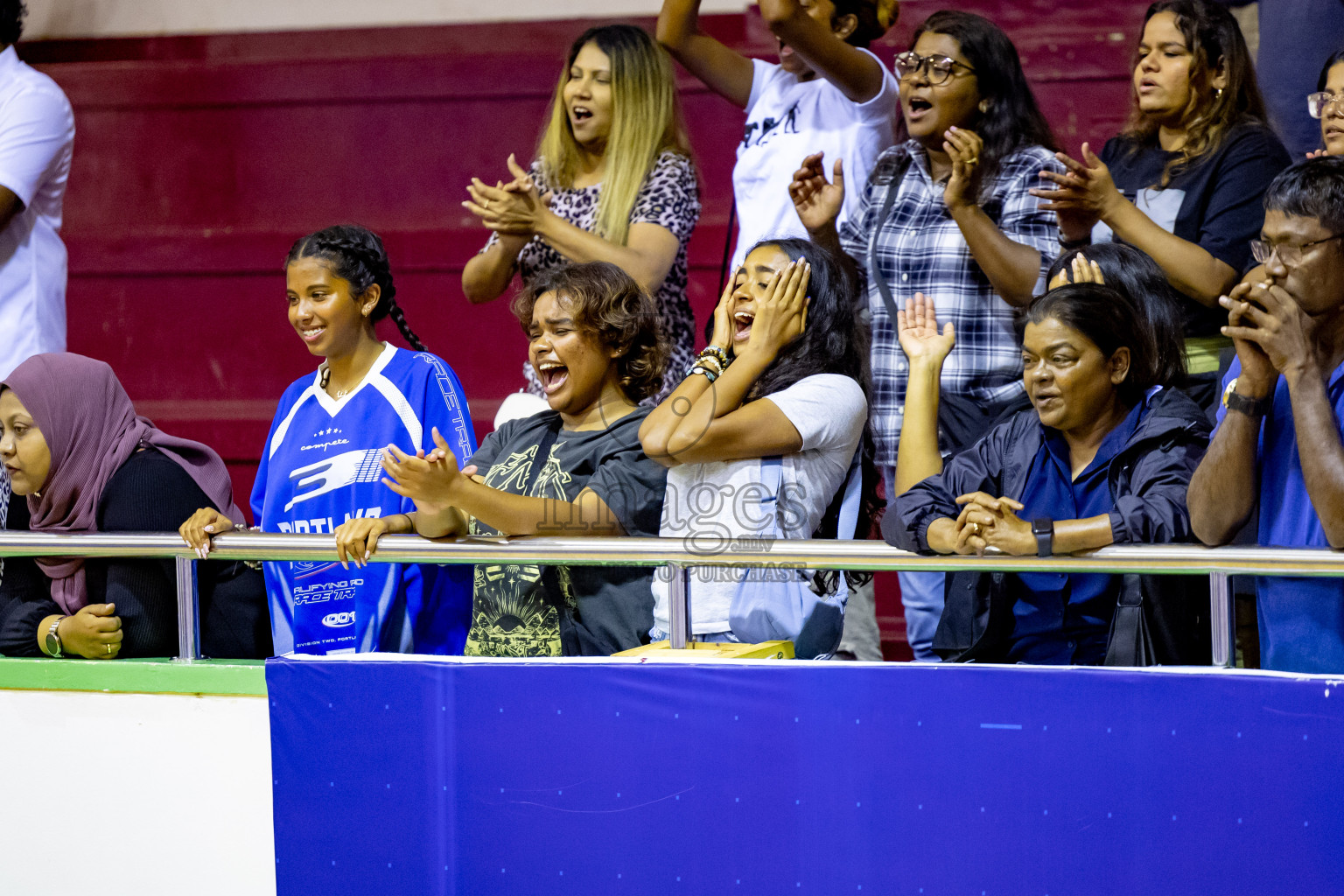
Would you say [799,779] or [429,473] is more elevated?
[429,473]

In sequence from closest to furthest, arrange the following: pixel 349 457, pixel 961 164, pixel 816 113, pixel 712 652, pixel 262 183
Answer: pixel 712 652 < pixel 961 164 < pixel 349 457 < pixel 816 113 < pixel 262 183

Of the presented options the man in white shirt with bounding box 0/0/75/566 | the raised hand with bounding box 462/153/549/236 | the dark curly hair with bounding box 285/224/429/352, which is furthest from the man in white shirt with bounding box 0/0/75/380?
the raised hand with bounding box 462/153/549/236

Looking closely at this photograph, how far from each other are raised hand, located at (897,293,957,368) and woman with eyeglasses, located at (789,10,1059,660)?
90mm

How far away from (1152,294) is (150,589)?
6.85ft

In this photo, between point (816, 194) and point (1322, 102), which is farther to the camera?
point (816, 194)

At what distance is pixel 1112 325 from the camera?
2.53 meters

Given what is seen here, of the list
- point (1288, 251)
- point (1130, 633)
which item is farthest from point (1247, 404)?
point (1130, 633)

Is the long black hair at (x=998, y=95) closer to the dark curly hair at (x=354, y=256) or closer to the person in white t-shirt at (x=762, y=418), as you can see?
the person in white t-shirt at (x=762, y=418)

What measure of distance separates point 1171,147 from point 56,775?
105 inches

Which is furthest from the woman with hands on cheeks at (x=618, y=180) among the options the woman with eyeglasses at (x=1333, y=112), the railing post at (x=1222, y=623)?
the railing post at (x=1222, y=623)

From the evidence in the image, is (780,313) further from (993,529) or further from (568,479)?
(993,529)

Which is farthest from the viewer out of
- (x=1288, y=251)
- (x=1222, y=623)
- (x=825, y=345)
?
(x=825, y=345)

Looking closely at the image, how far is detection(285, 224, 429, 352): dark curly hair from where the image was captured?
3.26 meters

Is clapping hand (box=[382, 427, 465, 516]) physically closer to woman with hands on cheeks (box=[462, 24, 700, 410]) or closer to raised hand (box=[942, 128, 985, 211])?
woman with hands on cheeks (box=[462, 24, 700, 410])
